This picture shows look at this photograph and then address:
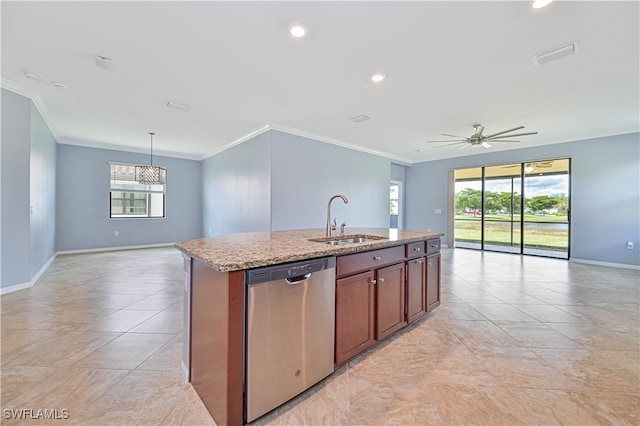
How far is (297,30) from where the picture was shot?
2.27 meters

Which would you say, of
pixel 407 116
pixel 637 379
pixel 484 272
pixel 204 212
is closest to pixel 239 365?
pixel 637 379

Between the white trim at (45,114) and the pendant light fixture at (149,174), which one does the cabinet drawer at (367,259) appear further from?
the pendant light fixture at (149,174)

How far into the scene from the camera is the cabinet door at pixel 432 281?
9.02 feet

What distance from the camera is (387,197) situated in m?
7.54

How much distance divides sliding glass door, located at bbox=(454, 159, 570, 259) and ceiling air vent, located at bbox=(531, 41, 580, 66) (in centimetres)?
469

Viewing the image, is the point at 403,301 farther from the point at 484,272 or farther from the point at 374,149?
the point at 374,149

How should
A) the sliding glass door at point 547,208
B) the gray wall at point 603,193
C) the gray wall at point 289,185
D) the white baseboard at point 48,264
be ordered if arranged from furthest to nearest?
the sliding glass door at point 547,208
the gray wall at point 603,193
the gray wall at point 289,185
the white baseboard at point 48,264

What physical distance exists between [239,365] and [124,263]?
5.39 m

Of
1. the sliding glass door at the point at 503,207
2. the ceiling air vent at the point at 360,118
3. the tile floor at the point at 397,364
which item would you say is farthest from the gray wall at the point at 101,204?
the sliding glass door at the point at 503,207

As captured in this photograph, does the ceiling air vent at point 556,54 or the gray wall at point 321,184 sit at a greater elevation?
the ceiling air vent at point 556,54

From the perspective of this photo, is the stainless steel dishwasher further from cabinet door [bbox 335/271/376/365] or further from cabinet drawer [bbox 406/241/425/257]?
cabinet drawer [bbox 406/241/425/257]

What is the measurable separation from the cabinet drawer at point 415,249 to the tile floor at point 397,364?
729 mm

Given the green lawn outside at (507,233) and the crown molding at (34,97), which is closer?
the crown molding at (34,97)

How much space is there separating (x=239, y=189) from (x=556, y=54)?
5414 mm
